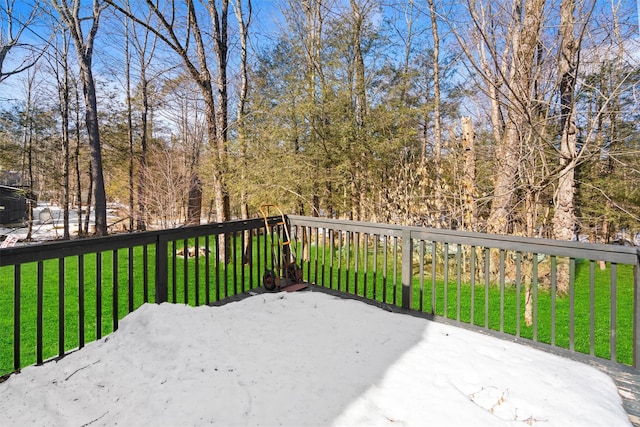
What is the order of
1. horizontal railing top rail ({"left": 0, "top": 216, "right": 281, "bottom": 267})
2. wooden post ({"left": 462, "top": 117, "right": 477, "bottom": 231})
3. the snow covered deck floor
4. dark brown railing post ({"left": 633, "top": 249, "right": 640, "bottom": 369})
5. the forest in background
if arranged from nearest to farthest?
the snow covered deck floor < horizontal railing top rail ({"left": 0, "top": 216, "right": 281, "bottom": 267}) < dark brown railing post ({"left": 633, "top": 249, "right": 640, "bottom": 369}) < the forest in background < wooden post ({"left": 462, "top": 117, "right": 477, "bottom": 231})

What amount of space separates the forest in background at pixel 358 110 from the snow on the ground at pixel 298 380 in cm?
160

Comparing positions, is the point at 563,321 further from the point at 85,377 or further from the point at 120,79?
the point at 120,79

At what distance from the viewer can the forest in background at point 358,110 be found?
2709 mm

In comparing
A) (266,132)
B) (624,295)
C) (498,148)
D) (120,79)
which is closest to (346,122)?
(266,132)

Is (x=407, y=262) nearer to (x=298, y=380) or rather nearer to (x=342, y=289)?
(x=342, y=289)

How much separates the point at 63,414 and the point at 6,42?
10536 millimetres

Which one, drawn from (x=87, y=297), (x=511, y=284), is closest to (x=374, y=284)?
(x=511, y=284)

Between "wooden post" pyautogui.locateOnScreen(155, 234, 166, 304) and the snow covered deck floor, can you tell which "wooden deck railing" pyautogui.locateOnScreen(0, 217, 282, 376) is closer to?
"wooden post" pyautogui.locateOnScreen(155, 234, 166, 304)

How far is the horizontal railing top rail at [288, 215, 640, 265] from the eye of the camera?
215cm

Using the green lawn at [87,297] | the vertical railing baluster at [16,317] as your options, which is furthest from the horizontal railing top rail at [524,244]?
the vertical railing baluster at [16,317]

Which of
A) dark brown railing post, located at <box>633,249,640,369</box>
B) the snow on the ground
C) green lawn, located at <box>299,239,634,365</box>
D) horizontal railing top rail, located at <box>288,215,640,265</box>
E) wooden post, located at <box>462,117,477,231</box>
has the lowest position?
green lawn, located at <box>299,239,634,365</box>

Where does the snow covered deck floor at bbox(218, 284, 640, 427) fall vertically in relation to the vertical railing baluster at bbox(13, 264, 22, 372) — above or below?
below

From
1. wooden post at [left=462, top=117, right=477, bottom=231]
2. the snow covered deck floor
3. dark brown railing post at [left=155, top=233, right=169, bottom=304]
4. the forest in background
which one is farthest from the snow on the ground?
wooden post at [left=462, top=117, right=477, bottom=231]

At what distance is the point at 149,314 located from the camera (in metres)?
2.59
